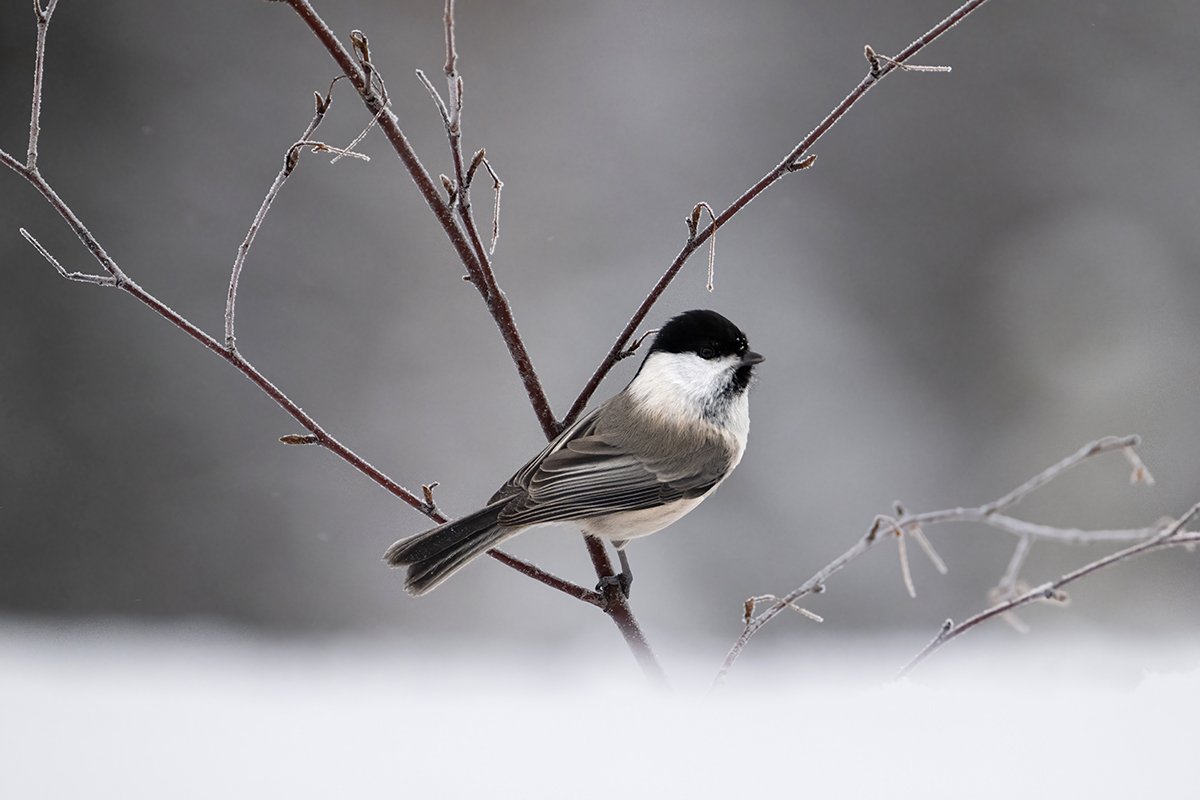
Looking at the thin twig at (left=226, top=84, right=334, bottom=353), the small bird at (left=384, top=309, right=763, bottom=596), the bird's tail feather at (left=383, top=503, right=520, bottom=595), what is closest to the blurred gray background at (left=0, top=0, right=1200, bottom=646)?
the small bird at (left=384, top=309, right=763, bottom=596)

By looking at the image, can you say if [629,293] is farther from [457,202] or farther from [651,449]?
[457,202]

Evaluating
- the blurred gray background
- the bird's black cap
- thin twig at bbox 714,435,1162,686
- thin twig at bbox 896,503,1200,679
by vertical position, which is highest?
the blurred gray background

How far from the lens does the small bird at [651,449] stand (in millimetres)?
981

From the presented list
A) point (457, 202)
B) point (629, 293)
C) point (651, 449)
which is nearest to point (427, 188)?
point (457, 202)

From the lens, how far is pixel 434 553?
871mm

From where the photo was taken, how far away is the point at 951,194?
9.40 feet

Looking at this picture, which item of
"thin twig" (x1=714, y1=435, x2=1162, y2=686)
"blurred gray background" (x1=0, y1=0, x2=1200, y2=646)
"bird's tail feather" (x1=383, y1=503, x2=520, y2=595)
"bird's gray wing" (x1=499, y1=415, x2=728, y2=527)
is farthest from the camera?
"blurred gray background" (x1=0, y1=0, x2=1200, y2=646)

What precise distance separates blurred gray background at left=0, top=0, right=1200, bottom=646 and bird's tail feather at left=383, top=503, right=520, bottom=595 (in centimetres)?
167

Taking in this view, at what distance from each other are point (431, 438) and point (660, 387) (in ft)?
6.05

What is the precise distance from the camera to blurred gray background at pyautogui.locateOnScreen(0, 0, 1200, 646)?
261 cm

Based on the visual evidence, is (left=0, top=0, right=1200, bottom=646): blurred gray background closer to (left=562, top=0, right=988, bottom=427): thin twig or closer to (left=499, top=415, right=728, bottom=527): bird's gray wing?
(left=499, top=415, right=728, bottom=527): bird's gray wing

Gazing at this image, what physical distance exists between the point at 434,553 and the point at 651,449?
322mm

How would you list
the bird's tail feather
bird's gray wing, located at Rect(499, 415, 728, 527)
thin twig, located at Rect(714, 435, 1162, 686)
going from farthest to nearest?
bird's gray wing, located at Rect(499, 415, 728, 527)
the bird's tail feather
thin twig, located at Rect(714, 435, 1162, 686)

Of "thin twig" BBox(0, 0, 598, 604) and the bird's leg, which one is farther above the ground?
"thin twig" BBox(0, 0, 598, 604)
